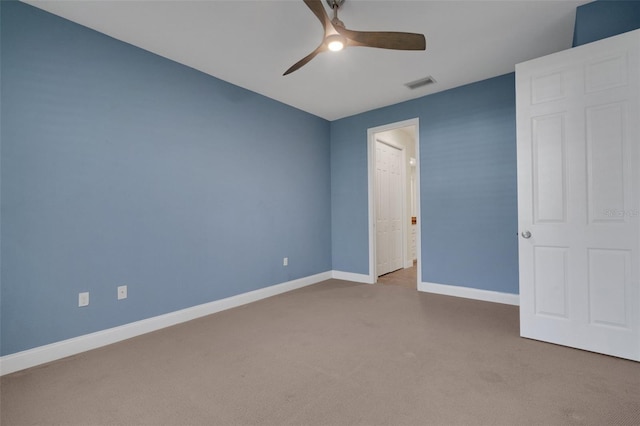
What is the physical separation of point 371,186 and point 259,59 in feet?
8.45

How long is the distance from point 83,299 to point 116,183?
1041mm

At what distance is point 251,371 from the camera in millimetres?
2092

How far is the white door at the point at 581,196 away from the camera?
84.5 inches

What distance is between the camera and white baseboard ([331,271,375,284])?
187 inches

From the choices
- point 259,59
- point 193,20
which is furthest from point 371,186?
point 193,20

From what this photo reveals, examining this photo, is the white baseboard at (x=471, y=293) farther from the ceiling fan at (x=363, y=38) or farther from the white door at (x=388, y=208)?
the ceiling fan at (x=363, y=38)

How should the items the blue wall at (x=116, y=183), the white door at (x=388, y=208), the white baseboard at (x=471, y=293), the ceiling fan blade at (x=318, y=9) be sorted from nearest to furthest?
the ceiling fan blade at (x=318, y=9) < the blue wall at (x=116, y=183) < the white baseboard at (x=471, y=293) < the white door at (x=388, y=208)

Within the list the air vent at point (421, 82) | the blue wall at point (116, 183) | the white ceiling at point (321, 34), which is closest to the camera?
the blue wall at point (116, 183)

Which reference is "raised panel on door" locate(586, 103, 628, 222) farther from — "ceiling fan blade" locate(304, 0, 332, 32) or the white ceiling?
"ceiling fan blade" locate(304, 0, 332, 32)

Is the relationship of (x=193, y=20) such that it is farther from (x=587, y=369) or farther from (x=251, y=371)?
(x=587, y=369)

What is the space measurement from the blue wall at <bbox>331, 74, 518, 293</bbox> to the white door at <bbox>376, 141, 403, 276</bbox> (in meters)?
0.96

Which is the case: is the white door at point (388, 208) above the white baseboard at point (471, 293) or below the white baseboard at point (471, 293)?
above

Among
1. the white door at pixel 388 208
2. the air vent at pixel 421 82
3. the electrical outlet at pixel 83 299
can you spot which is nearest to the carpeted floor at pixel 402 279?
the white door at pixel 388 208

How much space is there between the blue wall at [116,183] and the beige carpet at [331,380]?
0.47 meters
